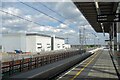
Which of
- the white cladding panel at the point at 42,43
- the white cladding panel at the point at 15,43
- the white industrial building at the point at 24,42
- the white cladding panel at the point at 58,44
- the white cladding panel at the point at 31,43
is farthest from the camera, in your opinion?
the white cladding panel at the point at 58,44

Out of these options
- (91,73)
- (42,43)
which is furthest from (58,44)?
(91,73)

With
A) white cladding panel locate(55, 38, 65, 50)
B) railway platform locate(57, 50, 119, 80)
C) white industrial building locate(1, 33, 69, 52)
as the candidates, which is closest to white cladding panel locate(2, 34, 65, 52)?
white industrial building locate(1, 33, 69, 52)

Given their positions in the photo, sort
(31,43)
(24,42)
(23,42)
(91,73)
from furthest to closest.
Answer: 1. (31,43)
2. (24,42)
3. (23,42)
4. (91,73)

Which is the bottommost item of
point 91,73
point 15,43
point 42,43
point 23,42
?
point 91,73

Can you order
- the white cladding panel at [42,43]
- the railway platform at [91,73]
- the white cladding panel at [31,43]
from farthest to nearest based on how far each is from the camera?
the white cladding panel at [42,43] → the white cladding panel at [31,43] → the railway platform at [91,73]

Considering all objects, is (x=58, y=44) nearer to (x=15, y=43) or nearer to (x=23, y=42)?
(x=15, y=43)

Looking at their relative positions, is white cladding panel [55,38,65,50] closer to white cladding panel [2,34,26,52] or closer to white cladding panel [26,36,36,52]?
white cladding panel [26,36,36,52]

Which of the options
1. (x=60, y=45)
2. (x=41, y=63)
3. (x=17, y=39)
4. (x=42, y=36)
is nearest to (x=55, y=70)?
(x=41, y=63)

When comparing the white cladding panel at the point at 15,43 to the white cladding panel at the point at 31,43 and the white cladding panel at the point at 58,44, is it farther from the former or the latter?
the white cladding panel at the point at 58,44

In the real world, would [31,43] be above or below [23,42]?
below

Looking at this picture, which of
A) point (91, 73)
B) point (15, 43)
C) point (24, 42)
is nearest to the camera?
point (91, 73)

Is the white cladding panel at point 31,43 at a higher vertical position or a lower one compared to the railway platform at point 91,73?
higher

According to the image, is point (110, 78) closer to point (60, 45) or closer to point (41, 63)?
point (41, 63)

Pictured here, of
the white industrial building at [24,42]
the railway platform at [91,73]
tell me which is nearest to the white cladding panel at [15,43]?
the white industrial building at [24,42]
